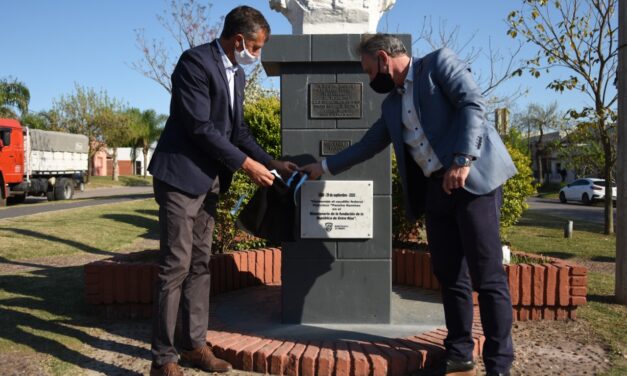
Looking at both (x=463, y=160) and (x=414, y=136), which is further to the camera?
(x=414, y=136)

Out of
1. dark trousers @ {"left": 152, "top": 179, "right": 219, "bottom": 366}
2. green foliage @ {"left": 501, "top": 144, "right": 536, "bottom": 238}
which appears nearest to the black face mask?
dark trousers @ {"left": 152, "top": 179, "right": 219, "bottom": 366}

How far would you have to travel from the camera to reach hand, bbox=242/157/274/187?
10.7 ft

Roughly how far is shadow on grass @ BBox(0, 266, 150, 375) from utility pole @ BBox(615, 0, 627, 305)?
4286 millimetres

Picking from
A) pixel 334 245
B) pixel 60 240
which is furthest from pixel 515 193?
pixel 60 240

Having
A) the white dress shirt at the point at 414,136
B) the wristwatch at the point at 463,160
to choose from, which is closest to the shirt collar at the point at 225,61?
the white dress shirt at the point at 414,136

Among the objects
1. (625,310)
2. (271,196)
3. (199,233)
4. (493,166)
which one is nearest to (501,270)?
(493,166)

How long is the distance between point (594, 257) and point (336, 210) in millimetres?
6523

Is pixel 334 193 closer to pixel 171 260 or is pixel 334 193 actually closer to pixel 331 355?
pixel 331 355

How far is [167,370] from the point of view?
3.04 m

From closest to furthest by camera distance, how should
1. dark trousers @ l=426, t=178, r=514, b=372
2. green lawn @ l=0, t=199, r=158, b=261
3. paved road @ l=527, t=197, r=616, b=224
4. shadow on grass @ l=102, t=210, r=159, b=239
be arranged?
dark trousers @ l=426, t=178, r=514, b=372 → green lawn @ l=0, t=199, r=158, b=261 → shadow on grass @ l=102, t=210, r=159, b=239 → paved road @ l=527, t=197, r=616, b=224

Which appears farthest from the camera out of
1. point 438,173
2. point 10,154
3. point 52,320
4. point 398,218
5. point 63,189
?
point 63,189

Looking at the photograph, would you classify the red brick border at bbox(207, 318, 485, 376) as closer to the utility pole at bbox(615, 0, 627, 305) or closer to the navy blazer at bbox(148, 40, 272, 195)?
→ the navy blazer at bbox(148, 40, 272, 195)

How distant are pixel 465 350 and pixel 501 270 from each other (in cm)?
56

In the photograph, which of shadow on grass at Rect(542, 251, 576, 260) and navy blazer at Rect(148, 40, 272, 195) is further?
shadow on grass at Rect(542, 251, 576, 260)
